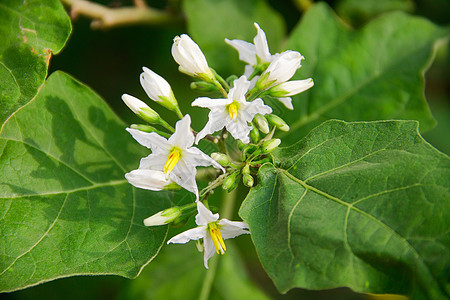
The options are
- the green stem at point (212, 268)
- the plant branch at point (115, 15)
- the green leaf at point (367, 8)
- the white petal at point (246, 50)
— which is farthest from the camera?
the green leaf at point (367, 8)

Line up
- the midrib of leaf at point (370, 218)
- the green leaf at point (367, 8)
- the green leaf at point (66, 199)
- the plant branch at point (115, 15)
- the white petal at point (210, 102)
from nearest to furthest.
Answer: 1. the midrib of leaf at point (370, 218)
2. the white petal at point (210, 102)
3. the green leaf at point (66, 199)
4. the plant branch at point (115, 15)
5. the green leaf at point (367, 8)

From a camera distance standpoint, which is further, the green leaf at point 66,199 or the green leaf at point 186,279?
the green leaf at point 186,279

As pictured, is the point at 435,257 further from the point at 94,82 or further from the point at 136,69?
the point at 94,82

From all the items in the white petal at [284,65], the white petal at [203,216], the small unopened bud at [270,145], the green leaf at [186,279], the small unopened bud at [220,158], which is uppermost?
the white petal at [284,65]

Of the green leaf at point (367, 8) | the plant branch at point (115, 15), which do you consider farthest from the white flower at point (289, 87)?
the green leaf at point (367, 8)

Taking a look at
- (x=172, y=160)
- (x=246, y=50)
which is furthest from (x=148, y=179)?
(x=246, y=50)

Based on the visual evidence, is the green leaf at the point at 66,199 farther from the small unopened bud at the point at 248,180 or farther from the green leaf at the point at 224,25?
the green leaf at the point at 224,25
